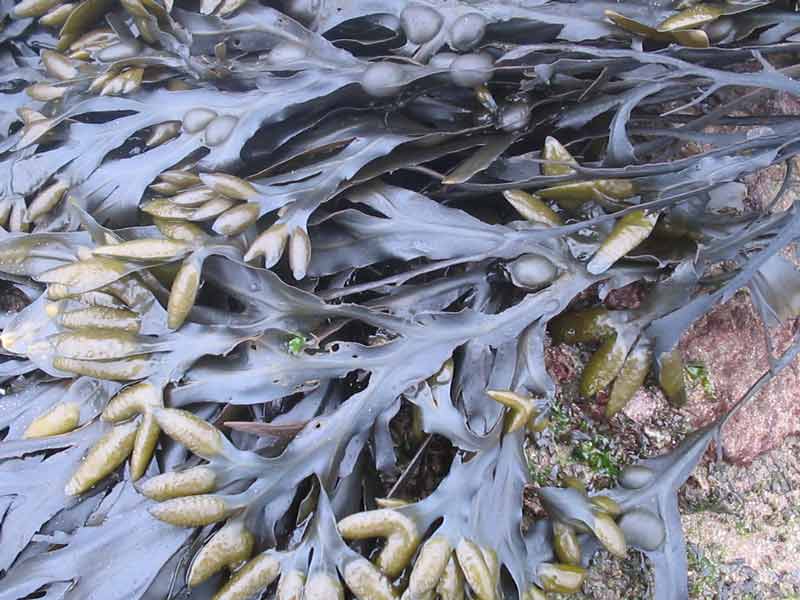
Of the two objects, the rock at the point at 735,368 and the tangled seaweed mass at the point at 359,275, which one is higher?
the tangled seaweed mass at the point at 359,275

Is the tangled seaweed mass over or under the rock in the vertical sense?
over

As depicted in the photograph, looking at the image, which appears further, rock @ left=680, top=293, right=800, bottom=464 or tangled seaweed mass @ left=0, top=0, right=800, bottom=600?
rock @ left=680, top=293, right=800, bottom=464

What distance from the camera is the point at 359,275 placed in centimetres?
104

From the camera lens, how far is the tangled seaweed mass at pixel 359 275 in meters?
0.86

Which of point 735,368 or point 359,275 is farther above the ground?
point 359,275

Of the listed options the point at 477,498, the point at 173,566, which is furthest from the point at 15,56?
the point at 477,498

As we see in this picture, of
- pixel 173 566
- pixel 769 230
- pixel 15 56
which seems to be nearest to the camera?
pixel 173 566

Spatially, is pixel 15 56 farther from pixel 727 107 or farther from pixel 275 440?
pixel 727 107

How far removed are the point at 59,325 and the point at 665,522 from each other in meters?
0.86

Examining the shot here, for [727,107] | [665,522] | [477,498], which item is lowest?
[665,522]

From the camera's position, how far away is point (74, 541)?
2.83 feet

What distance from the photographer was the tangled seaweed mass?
86 cm

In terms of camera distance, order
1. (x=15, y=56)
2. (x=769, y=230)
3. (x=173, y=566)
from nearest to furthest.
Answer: (x=173, y=566)
(x=769, y=230)
(x=15, y=56)

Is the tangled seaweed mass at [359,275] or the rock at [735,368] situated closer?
A: the tangled seaweed mass at [359,275]
